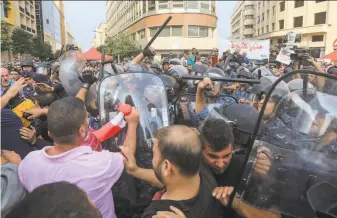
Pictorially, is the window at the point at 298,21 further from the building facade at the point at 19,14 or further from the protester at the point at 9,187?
the protester at the point at 9,187

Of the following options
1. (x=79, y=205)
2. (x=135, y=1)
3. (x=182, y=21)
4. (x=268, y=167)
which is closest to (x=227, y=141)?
(x=268, y=167)

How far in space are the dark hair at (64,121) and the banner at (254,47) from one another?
1260cm

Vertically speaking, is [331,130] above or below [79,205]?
above

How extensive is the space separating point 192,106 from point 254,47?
11.7m

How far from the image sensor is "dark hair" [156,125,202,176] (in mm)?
1420

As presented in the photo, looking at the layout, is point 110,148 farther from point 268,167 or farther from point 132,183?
point 268,167

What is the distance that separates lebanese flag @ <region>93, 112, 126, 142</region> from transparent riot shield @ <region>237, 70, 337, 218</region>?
Answer: 997 millimetres

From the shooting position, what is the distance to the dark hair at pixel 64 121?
1.76m

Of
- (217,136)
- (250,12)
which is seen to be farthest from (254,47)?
(250,12)

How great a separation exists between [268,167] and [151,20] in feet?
148

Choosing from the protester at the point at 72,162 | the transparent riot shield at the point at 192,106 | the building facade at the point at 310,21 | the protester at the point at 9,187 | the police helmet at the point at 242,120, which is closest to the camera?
the protester at the point at 9,187

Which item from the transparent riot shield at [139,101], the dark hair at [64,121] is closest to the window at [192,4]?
the transparent riot shield at [139,101]

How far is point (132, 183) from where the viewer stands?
2.05m

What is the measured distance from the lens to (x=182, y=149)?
1.42 metres
